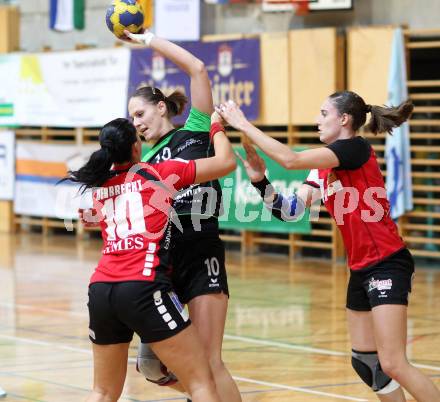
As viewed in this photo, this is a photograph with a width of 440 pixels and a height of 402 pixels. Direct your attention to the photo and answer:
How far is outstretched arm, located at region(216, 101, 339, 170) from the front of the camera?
472cm

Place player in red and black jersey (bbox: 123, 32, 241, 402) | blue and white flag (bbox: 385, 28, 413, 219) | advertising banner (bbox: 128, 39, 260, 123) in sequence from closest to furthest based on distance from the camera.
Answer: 1. player in red and black jersey (bbox: 123, 32, 241, 402)
2. blue and white flag (bbox: 385, 28, 413, 219)
3. advertising banner (bbox: 128, 39, 260, 123)

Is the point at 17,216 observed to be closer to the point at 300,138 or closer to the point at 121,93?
the point at 121,93

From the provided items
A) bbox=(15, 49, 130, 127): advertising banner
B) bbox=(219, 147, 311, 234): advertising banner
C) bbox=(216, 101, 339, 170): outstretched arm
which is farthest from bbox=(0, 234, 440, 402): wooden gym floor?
bbox=(15, 49, 130, 127): advertising banner

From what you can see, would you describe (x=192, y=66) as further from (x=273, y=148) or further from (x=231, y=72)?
(x=231, y=72)

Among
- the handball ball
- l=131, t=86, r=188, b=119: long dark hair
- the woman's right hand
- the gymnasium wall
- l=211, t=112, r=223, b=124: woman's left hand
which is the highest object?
the gymnasium wall

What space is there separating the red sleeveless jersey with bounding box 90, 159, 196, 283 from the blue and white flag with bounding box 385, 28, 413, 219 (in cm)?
852

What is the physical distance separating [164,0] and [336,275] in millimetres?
5029

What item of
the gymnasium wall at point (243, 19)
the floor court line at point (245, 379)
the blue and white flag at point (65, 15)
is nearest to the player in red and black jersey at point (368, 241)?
the floor court line at point (245, 379)

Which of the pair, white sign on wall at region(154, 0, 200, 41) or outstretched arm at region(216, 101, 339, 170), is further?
white sign on wall at region(154, 0, 200, 41)

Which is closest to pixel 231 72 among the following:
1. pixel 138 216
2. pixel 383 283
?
pixel 383 283

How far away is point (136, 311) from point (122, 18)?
166 centimetres

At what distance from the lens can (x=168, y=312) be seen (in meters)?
4.45

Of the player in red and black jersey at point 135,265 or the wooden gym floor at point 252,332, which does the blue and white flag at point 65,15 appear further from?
the player in red and black jersey at point 135,265

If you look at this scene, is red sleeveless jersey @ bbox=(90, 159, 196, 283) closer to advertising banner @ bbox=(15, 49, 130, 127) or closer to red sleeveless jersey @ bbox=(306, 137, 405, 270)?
red sleeveless jersey @ bbox=(306, 137, 405, 270)
